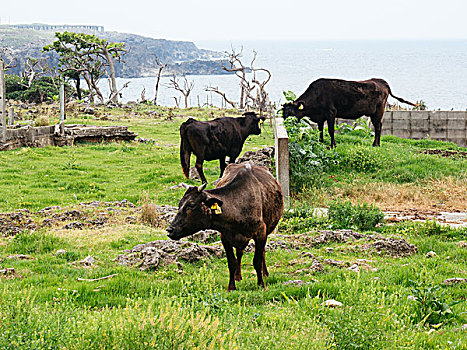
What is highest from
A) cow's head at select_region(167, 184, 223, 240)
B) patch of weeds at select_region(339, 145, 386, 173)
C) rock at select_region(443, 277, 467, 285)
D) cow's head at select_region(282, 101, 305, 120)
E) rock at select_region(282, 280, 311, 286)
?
cow's head at select_region(282, 101, 305, 120)

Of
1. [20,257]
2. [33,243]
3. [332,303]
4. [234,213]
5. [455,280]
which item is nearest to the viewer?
[332,303]

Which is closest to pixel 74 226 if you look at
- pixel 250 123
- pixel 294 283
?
pixel 294 283

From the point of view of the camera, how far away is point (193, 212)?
6.66 m

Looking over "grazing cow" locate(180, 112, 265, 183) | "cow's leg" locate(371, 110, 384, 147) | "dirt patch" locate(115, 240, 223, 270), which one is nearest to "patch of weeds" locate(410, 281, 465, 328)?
"dirt patch" locate(115, 240, 223, 270)

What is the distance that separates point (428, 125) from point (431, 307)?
17.6 m

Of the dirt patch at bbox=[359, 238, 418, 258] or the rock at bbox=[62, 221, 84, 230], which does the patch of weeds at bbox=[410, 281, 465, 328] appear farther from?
the rock at bbox=[62, 221, 84, 230]

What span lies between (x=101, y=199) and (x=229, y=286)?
7307mm

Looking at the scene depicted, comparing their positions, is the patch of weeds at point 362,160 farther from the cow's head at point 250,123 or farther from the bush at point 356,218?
the bush at point 356,218

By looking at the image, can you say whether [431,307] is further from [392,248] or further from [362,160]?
[362,160]

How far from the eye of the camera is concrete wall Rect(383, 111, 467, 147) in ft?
72.3

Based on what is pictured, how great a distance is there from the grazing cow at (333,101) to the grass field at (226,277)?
3.55 ft

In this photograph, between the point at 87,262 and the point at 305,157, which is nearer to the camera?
the point at 87,262

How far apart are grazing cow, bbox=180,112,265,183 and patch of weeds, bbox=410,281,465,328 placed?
373 inches

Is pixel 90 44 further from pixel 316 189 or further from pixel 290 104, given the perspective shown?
pixel 316 189
